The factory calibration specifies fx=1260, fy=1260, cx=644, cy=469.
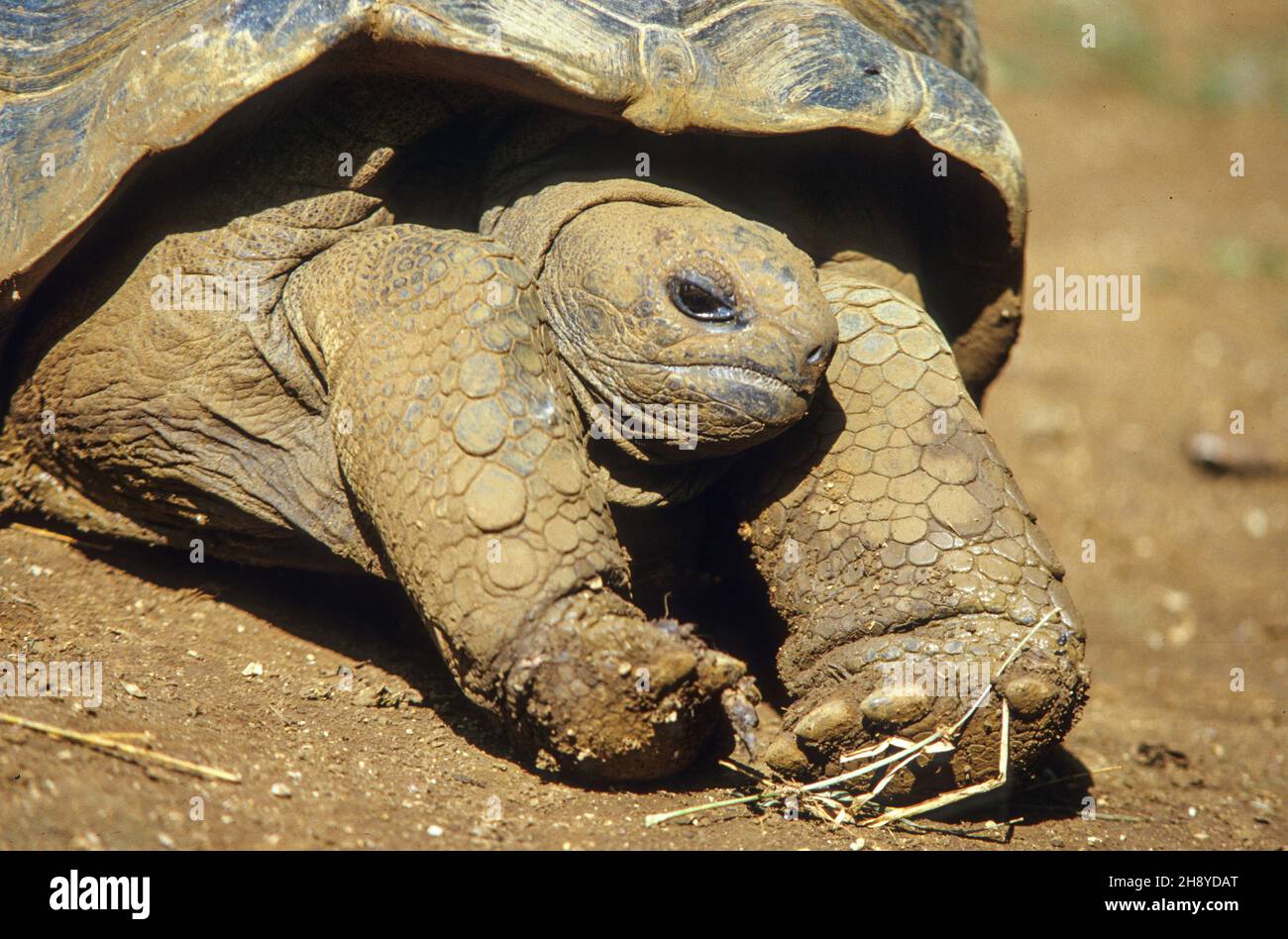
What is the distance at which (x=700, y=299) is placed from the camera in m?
2.86

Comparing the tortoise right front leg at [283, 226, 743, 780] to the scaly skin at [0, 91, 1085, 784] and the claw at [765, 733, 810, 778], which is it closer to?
the scaly skin at [0, 91, 1085, 784]

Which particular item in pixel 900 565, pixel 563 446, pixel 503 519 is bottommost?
pixel 900 565

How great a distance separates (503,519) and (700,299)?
0.69 meters

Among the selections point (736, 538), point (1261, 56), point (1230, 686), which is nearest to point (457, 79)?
point (736, 538)

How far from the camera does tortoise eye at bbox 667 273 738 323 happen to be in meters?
2.84

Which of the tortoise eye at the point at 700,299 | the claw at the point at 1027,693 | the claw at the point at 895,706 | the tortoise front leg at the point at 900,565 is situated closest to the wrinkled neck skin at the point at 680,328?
the tortoise eye at the point at 700,299

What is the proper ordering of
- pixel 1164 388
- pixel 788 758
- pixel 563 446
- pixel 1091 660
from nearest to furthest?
pixel 563 446 → pixel 788 758 → pixel 1091 660 → pixel 1164 388

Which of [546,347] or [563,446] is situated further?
[546,347]

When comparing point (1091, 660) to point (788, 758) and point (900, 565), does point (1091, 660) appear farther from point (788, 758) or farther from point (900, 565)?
point (788, 758)

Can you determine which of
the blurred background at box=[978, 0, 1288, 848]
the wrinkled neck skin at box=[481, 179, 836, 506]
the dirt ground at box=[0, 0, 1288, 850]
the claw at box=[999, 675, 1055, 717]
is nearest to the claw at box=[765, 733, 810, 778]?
the dirt ground at box=[0, 0, 1288, 850]

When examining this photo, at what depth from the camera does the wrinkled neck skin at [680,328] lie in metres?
2.83

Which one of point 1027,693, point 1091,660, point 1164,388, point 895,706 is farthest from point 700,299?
point 1164,388

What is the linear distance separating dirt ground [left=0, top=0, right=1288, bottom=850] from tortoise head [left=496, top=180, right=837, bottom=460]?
87cm

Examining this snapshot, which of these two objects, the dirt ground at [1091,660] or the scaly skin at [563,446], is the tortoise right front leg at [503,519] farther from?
the dirt ground at [1091,660]
